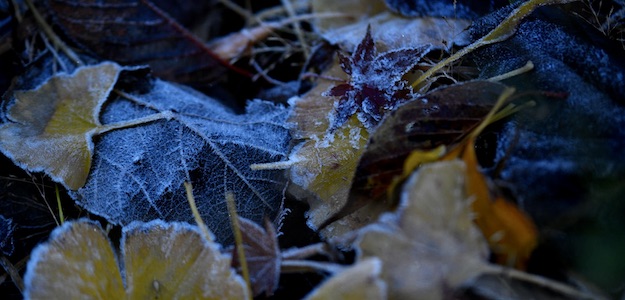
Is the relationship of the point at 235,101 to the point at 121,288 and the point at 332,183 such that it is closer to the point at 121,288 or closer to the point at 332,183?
the point at 332,183

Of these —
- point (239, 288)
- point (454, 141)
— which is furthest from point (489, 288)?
point (239, 288)

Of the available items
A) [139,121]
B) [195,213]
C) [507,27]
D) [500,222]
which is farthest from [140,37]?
[500,222]

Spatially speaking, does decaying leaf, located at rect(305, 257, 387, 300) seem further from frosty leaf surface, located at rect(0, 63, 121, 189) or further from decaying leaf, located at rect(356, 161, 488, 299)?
frosty leaf surface, located at rect(0, 63, 121, 189)

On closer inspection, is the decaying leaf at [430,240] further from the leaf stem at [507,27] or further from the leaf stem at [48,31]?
Answer: the leaf stem at [48,31]

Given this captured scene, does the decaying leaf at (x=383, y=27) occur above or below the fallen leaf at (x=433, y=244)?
above

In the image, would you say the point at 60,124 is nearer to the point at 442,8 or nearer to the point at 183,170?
the point at 183,170

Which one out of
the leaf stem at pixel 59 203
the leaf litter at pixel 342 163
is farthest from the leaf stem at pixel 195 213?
the leaf stem at pixel 59 203

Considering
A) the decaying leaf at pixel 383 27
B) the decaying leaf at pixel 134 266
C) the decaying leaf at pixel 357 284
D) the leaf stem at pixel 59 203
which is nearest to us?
the decaying leaf at pixel 357 284
